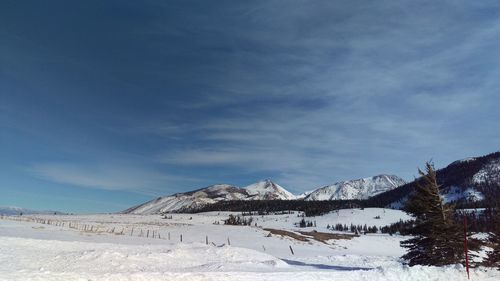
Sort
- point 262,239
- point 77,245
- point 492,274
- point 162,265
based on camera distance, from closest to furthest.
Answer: point 492,274 < point 162,265 < point 77,245 < point 262,239

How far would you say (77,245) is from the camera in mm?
37812

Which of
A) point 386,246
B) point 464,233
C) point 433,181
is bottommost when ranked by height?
point 386,246

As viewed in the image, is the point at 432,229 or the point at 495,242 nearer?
the point at 495,242

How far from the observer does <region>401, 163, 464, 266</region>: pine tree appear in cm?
2630

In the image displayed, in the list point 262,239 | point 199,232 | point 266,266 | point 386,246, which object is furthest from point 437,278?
point 386,246

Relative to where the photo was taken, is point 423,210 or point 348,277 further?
point 423,210

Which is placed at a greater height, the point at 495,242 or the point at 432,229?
the point at 432,229

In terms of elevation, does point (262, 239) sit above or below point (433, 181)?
below

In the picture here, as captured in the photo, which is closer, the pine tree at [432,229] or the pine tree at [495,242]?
the pine tree at [495,242]

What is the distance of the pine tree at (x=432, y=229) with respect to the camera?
86.3 ft

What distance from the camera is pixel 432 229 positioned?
27.1 metres

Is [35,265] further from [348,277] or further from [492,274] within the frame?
[492,274]

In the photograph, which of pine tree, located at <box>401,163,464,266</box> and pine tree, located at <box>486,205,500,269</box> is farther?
pine tree, located at <box>401,163,464,266</box>

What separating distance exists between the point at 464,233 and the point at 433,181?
4734 millimetres
